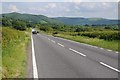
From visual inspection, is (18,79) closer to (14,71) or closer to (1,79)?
(1,79)

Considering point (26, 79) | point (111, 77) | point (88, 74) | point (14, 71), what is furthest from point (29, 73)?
point (111, 77)

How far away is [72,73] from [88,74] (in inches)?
25.3

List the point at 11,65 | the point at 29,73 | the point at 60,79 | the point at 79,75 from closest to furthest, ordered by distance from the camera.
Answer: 1. the point at 60,79
2. the point at 79,75
3. the point at 29,73
4. the point at 11,65

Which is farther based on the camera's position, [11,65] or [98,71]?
[11,65]

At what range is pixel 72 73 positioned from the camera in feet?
36.2

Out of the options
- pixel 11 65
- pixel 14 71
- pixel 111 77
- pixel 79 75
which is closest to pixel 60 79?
pixel 79 75

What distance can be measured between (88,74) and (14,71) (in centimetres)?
287

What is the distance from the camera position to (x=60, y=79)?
31.8 ft

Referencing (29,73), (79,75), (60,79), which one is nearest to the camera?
(60,79)

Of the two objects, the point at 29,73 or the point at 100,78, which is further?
the point at 29,73

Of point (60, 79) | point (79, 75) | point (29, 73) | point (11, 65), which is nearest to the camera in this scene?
point (60, 79)

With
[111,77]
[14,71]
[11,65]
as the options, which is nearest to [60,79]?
[111,77]

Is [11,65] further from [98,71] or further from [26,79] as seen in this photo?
[98,71]

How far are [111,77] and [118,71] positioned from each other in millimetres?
1560
